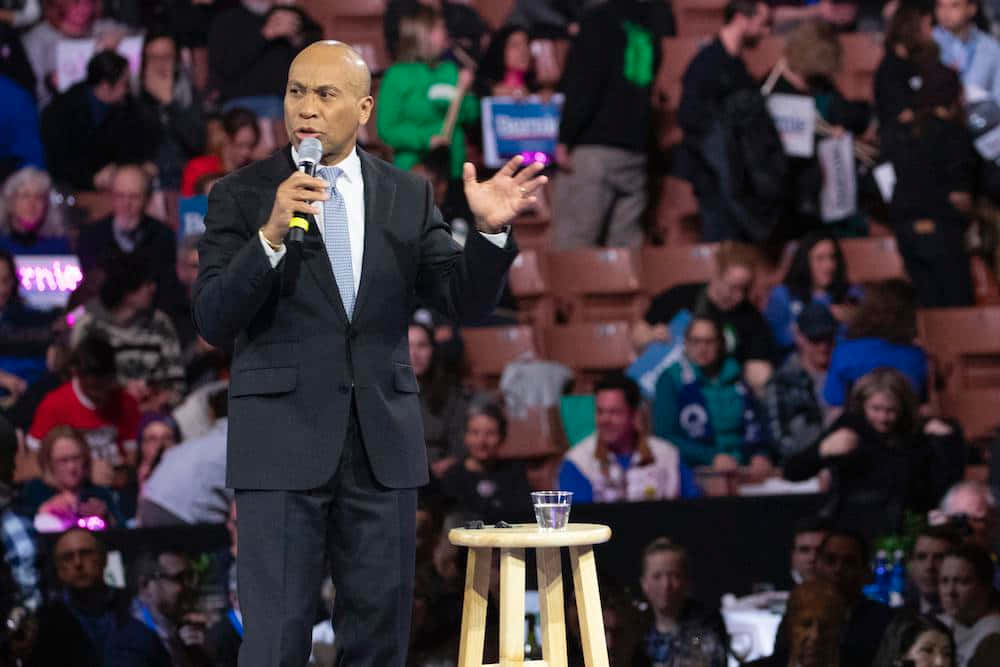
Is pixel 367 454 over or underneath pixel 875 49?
underneath

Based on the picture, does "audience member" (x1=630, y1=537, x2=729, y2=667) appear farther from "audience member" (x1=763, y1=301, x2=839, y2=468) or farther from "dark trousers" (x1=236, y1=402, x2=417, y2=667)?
"dark trousers" (x1=236, y1=402, x2=417, y2=667)

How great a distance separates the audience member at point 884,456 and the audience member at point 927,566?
22cm

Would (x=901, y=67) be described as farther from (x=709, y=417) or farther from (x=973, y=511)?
(x=973, y=511)

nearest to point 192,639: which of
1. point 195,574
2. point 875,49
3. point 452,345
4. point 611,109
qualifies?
point 195,574

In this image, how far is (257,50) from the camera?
753cm

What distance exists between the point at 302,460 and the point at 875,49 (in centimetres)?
683

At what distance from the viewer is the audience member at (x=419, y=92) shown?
754 centimetres

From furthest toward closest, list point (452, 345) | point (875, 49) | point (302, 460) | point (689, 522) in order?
point (875, 49) → point (452, 345) → point (689, 522) → point (302, 460)

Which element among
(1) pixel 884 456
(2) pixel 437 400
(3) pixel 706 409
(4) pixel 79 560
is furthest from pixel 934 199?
(4) pixel 79 560

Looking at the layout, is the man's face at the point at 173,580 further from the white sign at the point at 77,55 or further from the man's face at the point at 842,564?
the white sign at the point at 77,55

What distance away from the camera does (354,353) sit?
296 centimetres

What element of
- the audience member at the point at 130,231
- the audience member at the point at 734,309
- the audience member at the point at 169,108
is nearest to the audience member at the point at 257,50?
the audience member at the point at 169,108

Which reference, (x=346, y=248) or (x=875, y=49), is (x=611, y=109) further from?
(x=346, y=248)

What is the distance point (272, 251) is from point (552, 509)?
784 mm
